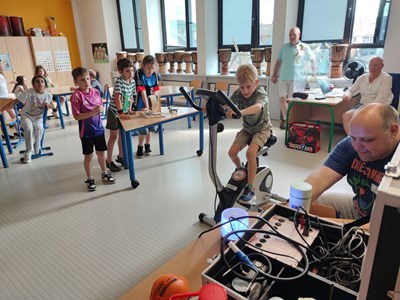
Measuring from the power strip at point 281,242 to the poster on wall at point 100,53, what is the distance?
8.33 m

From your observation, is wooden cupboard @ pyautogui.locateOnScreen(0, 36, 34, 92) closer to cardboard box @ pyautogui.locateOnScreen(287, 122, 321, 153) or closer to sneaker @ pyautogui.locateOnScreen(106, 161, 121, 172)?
sneaker @ pyautogui.locateOnScreen(106, 161, 121, 172)

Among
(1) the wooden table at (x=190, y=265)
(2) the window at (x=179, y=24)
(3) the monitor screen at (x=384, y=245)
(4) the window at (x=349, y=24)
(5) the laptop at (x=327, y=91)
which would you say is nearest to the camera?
(3) the monitor screen at (x=384, y=245)

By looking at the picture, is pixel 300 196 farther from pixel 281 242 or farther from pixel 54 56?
pixel 54 56

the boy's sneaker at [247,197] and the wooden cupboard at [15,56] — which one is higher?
the wooden cupboard at [15,56]

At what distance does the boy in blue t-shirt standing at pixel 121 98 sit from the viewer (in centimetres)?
323

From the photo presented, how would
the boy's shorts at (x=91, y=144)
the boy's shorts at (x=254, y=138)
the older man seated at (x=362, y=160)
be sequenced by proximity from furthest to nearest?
the boy's shorts at (x=91, y=144), the boy's shorts at (x=254, y=138), the older man seated at (x=362, y=160)

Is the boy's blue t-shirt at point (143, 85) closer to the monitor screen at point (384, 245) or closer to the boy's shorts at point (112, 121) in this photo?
the boy's shorts at point (112, 121)

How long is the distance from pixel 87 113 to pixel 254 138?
1.66 metres

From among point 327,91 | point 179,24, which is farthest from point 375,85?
point 179,24

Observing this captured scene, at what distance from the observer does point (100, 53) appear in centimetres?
828

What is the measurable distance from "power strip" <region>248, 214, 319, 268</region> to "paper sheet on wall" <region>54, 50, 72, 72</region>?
839 centimetres

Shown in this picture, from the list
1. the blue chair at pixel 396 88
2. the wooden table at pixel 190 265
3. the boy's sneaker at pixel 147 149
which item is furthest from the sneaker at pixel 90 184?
the blue chair at pixel 396 88

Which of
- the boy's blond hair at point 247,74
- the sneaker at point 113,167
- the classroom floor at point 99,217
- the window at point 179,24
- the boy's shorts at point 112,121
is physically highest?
the window at point 179,24

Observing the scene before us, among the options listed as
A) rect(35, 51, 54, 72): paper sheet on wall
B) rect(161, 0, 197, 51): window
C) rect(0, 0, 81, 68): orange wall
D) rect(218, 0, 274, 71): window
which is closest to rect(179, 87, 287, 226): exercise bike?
rect(218, 0, 274, 71): window
